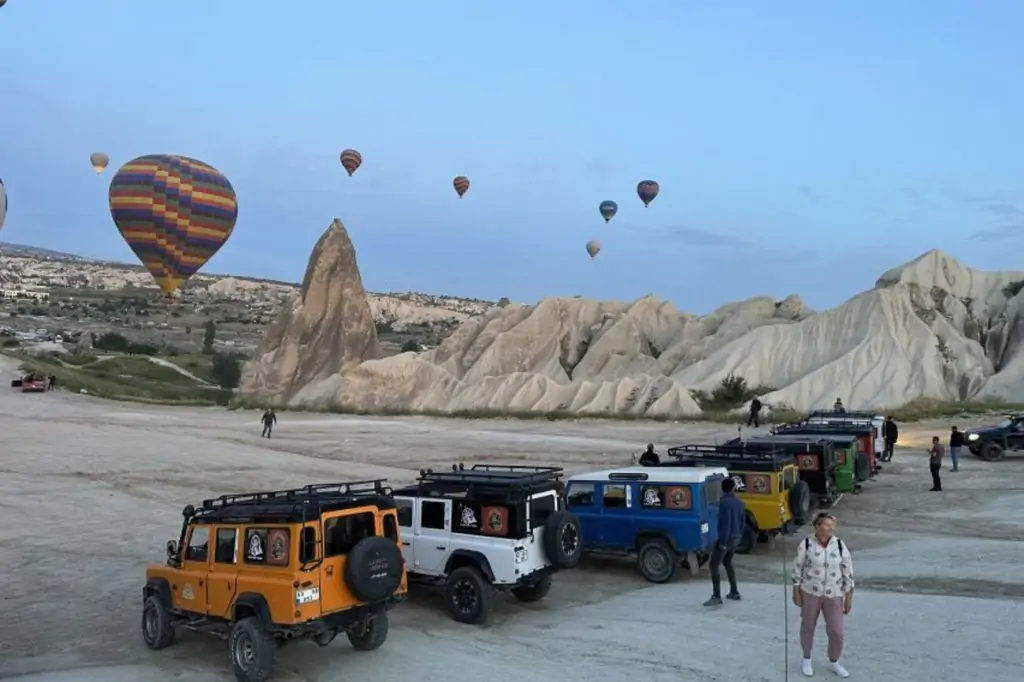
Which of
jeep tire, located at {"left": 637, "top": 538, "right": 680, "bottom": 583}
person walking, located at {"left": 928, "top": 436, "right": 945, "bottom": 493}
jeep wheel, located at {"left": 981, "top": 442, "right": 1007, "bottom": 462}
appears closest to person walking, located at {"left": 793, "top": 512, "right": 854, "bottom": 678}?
jeep tire, located at {"left": 637, "top": 538, "right": 680, "bottom": 583}

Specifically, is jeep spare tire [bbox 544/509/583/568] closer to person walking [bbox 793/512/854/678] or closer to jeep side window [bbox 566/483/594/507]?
jeep side window [bbox 566/483/594/507]

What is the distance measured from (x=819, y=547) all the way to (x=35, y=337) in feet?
444

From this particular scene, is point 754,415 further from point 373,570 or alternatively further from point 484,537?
point 373,570

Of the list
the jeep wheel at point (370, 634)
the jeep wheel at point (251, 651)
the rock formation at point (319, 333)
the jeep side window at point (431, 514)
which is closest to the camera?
the jeep wheel at point (251, 651)

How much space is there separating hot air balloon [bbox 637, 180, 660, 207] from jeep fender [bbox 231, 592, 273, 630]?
66.0 meters

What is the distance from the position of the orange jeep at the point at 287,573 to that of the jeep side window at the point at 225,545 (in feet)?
0.04

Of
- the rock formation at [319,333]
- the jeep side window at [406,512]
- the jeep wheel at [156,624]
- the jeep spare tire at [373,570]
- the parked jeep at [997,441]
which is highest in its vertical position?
the rock formation at [319,333]

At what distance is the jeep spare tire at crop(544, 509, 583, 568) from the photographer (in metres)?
11.9

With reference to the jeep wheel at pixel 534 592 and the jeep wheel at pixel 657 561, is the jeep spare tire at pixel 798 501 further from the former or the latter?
the jeep wheel at pixel 534 592

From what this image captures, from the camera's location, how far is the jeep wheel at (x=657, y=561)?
13.8 metres

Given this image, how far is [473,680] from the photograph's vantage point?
9.51 m

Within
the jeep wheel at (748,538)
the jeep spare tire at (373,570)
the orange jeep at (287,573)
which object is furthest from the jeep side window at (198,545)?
the jeep wheel at (748,538)

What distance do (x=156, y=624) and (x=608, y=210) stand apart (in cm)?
7113

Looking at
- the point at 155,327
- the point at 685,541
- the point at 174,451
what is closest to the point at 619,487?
the point at 685,541
